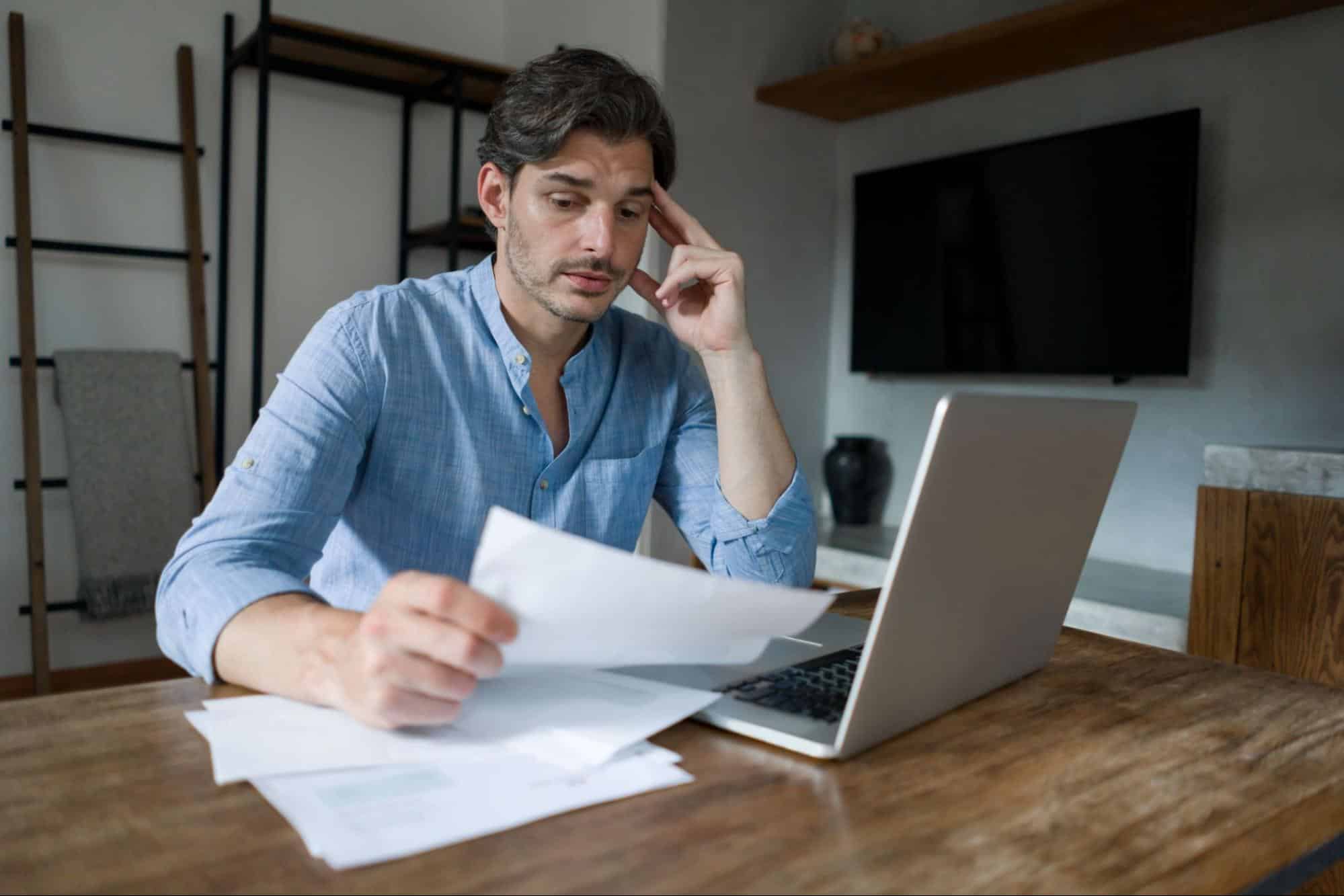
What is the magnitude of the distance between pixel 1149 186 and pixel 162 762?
9.07 feet

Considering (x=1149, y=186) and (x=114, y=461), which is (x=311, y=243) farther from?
(x=1149, y=186)

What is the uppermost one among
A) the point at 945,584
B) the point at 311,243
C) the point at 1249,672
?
the point at 311,243

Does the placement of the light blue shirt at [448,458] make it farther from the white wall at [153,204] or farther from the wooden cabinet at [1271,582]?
the white wall at [153,204]

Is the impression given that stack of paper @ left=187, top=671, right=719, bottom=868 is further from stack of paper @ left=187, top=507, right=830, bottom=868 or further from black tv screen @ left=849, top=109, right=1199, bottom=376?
black tv screen @ left=849, top=109, right=1199, bottom=376

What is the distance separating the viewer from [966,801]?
629 mm

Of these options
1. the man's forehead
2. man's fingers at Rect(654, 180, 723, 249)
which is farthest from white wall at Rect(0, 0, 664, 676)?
the man's forehead

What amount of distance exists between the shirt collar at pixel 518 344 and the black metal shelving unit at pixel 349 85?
1.80 meters

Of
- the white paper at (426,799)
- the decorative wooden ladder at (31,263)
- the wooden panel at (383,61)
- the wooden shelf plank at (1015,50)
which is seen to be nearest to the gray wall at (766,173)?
the wooden shelf plank at (1015,50)

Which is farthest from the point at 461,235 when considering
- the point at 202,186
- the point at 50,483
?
the point at 50,483

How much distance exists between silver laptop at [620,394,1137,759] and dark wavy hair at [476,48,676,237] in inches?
26.8

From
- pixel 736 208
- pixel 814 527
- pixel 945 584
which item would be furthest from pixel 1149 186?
pixel 945 584

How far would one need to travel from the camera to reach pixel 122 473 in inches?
111

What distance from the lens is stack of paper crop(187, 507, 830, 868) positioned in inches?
21.1

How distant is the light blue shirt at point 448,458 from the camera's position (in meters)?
1.00
